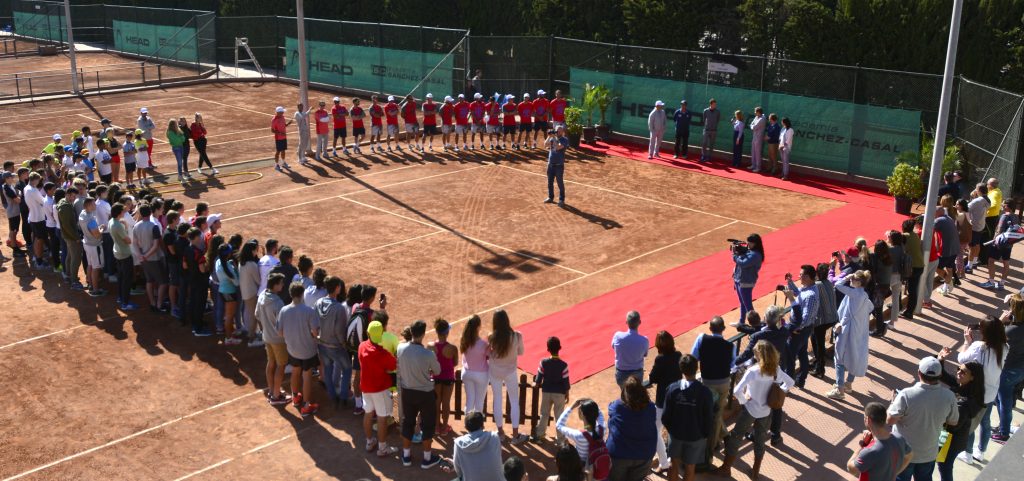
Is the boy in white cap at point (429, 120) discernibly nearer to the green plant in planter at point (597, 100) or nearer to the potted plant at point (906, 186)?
the green plant in planter at point (597, 100)

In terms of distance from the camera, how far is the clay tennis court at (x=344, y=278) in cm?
1099

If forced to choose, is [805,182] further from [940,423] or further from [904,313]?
[940,423]

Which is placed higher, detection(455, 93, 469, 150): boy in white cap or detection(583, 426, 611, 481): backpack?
detection(455, 93, 469, 150): boy in white cap

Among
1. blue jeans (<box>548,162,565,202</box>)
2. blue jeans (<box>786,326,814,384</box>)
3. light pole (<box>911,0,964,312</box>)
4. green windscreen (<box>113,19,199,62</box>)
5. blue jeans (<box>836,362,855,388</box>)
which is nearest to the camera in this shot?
blue jeans (<box>786,326,814,384</box>)

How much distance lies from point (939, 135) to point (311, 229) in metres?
13.0

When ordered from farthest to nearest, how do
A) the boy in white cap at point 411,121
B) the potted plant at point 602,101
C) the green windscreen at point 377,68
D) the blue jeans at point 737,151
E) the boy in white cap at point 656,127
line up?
the green windscreen at point 377,68 < the potted plant at point 602,101 < the boy in white cap at point 411,121 < the boy in white cap at point 656,127 < the blue jeans at point 737,151

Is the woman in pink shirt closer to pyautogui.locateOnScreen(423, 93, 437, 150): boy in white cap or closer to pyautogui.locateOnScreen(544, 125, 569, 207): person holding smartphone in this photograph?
pyautogui.locateOnScreen(544, 125, 569, 207): person holding smartphone

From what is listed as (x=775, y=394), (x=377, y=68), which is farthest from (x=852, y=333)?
(x=377, y=68)

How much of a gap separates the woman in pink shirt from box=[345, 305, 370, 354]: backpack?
1.34m

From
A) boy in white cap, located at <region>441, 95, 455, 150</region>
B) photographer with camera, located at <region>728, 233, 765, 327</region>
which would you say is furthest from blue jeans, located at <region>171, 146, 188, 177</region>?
photographer with camera, located at <region>728, 233, 765, 327</region>

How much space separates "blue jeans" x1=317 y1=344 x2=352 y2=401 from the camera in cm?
1158

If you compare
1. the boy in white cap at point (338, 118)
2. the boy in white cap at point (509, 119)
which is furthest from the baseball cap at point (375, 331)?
the boy in white cap at point (509, 119)

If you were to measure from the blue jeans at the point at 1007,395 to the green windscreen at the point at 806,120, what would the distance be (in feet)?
49.2

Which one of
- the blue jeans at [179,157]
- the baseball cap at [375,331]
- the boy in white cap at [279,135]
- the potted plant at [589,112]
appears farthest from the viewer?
the potted plant at [589,112]
